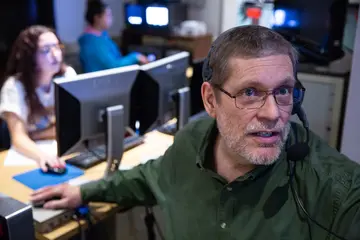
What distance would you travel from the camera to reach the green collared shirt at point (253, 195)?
3.49 ft

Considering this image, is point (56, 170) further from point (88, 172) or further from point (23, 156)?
point (23, 156)

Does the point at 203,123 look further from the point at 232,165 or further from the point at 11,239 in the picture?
the point at 11,239

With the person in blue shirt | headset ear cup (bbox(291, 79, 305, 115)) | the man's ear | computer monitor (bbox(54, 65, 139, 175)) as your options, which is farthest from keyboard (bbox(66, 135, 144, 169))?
the person in blue shirt

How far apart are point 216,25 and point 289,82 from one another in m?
3.74

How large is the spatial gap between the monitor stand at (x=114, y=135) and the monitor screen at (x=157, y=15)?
3.02 m

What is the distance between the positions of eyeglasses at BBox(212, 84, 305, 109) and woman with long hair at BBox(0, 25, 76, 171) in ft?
4.23

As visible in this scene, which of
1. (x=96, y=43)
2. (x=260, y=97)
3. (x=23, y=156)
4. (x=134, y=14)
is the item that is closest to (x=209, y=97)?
(x=260, y=97)

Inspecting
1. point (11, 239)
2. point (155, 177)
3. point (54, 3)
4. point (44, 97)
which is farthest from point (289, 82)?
point (54, 3)

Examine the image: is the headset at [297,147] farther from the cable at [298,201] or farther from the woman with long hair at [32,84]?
the woman with long hair at [32,84]

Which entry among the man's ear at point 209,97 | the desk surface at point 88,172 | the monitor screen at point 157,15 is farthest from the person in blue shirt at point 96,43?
the man's ear at point 209,97

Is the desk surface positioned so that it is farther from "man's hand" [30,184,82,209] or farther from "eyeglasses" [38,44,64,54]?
"eyeglasses" [38,44,64,54]

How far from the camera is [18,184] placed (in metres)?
1.72

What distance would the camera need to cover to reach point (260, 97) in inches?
43.8

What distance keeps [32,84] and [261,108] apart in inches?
57.6
